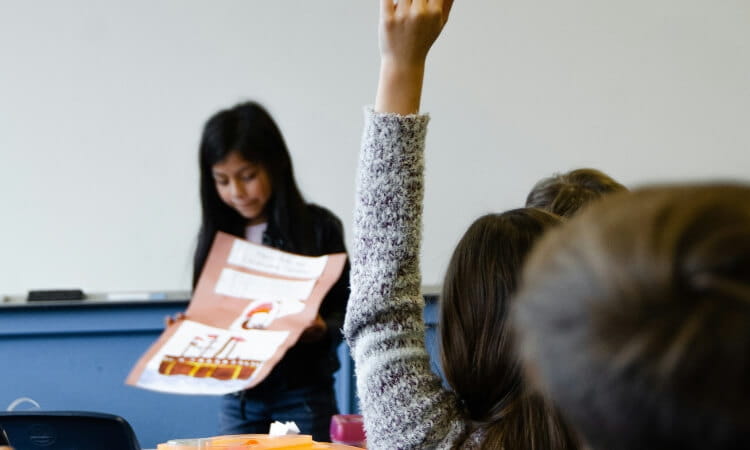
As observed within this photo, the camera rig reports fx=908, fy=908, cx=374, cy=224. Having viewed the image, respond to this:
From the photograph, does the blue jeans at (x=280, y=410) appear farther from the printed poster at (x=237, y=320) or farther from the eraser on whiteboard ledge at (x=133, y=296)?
the eraser on whiteboard ledge at (x=133, y=296)

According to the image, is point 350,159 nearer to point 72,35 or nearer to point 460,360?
point 72,35

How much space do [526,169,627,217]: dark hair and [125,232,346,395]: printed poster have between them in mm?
459

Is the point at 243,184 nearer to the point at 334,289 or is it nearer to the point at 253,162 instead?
the point at 253,162

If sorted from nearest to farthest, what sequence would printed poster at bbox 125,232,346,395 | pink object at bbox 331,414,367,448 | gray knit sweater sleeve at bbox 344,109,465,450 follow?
1. gray knit sweater sleeve at bbox 344,109,465,450
2. pink object at bbox 331,414,367,448
3. printed poster at bbox 125,232,346,395

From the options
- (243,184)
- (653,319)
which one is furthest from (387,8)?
(243,184)

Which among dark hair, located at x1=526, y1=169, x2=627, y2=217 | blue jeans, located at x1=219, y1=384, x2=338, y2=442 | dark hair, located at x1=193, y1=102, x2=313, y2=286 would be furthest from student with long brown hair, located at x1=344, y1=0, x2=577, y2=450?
dark hair, located at x1=193, y1=102, x2=313, y2=286

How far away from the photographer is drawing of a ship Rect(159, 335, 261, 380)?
166 cm

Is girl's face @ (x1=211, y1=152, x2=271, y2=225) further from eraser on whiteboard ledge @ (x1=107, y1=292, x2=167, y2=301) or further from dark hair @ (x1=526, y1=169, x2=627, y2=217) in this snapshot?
eraser on whiteboard ledge @ (x1=107, y1=292, x2=167, y2=301)

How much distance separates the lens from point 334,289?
6.46 feet

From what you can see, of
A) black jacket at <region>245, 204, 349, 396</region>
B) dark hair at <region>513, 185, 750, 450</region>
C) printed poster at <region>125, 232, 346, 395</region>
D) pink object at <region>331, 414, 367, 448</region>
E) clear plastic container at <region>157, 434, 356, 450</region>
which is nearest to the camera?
dark hair at <region>513, 185, 750, 450</region>

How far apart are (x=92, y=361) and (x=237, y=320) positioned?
1.17 metres

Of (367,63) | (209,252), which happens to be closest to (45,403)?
(209,252)

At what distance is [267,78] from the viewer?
2943mm

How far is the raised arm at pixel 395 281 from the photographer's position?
80 cm
